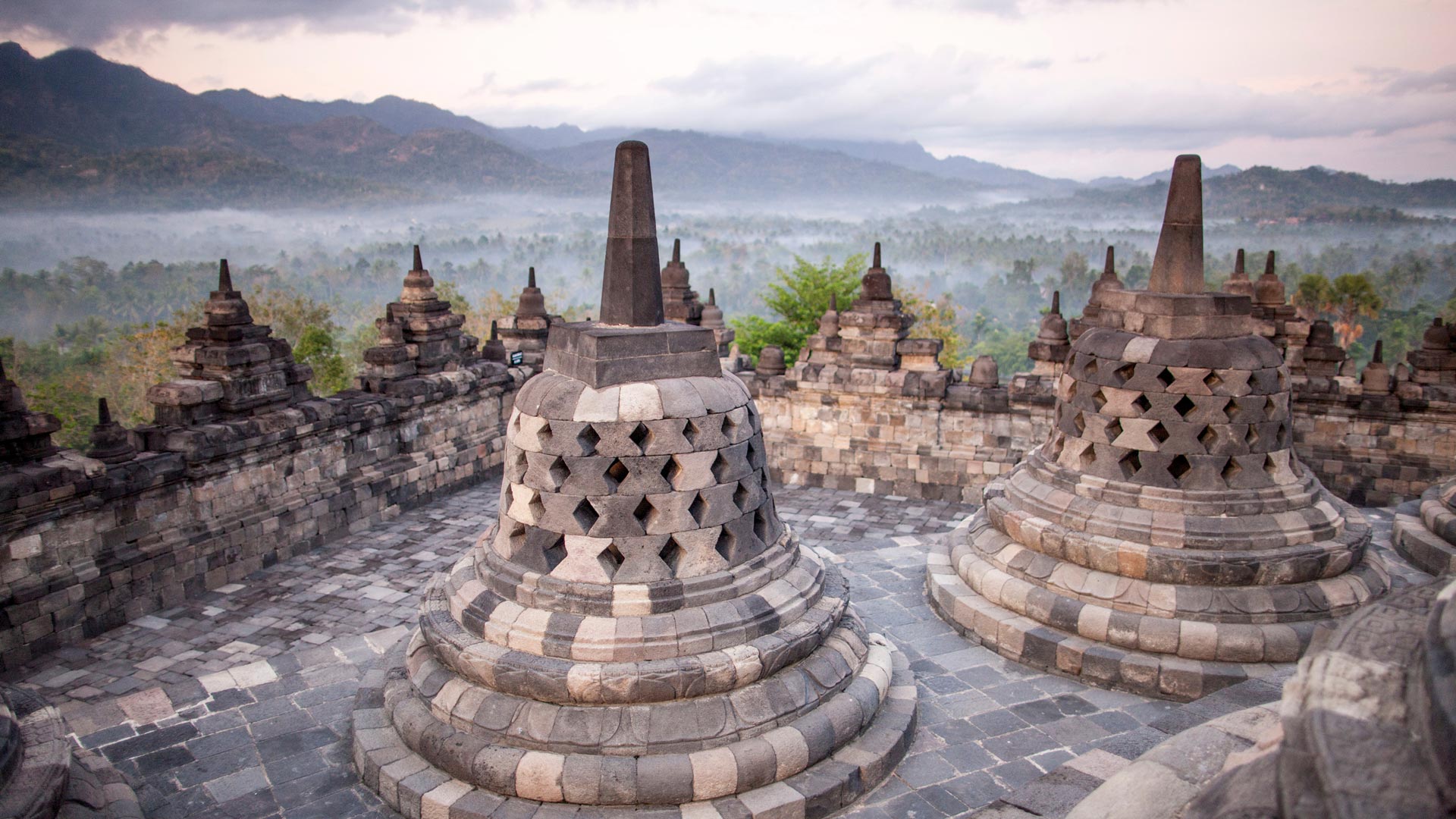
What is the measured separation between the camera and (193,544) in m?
9.27

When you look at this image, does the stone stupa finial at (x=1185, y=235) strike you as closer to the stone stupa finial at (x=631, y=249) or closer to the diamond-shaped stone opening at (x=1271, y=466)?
the diamond-shaped stone opening at (x=1271, y=466)

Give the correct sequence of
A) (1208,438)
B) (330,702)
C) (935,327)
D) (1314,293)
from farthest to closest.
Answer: (1314,293)
(935,327)
(1208,438)
(330,702)

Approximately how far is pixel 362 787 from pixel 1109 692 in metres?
5.24

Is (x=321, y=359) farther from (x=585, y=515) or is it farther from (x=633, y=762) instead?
(x=633, y=762)

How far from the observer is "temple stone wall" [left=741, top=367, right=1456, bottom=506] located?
11.9 m

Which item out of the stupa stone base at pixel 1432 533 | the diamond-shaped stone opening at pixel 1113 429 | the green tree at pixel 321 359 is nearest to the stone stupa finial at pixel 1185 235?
the diamond-shaped stone opening at pixel 1113 429

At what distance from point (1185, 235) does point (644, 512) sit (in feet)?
16.4

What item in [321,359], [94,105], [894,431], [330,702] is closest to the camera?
[330,702]

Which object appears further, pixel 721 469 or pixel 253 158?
pixel 253 158

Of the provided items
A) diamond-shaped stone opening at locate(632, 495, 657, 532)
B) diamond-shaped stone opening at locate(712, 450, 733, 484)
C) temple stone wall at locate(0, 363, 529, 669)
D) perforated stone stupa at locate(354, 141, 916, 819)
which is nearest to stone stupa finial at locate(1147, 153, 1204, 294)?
perforated stone stupa at locate(354, 141, 916, 819)

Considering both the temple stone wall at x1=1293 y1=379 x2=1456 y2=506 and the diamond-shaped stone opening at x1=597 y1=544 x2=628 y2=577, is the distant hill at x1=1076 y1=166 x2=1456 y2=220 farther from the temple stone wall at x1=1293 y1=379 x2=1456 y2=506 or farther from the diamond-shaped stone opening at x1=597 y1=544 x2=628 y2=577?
the diamond-shaped stone opening at x1=597 y1=544 x2=628 y2=577

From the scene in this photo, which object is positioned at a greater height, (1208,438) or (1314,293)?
(1314,293)

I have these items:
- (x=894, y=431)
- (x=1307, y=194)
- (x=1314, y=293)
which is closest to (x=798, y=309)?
(x=894, y=431)

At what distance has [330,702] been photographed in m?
6.76
